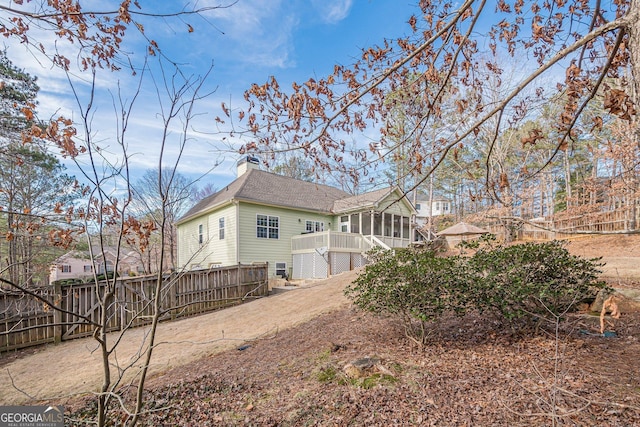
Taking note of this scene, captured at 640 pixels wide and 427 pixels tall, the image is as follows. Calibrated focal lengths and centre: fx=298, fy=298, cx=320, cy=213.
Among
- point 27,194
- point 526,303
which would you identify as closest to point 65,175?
point 27,194

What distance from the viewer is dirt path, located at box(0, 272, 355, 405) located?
491cm

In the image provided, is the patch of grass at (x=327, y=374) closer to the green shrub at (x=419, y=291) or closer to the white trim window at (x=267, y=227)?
the green shrub at (x=419, y=291)

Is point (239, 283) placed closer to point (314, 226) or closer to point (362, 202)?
point (314, 226)

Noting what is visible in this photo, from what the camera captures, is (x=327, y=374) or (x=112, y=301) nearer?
(x=327, y=374)

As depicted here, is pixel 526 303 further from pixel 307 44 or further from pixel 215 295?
pixel 215 295

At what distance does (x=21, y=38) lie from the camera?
288cm

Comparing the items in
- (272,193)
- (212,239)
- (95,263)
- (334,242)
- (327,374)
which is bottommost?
(327,374)

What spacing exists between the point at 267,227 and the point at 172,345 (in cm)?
855

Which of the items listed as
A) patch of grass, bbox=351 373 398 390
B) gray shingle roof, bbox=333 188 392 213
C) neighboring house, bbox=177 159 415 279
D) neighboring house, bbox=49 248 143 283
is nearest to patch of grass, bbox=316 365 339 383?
patch of grass, bbox=351 373 398 390

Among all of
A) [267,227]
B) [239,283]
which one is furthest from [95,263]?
[267,227]

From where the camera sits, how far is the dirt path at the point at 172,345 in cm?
491

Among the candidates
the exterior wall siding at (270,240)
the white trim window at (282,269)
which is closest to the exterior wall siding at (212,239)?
the exterior wall siding at (270,240)

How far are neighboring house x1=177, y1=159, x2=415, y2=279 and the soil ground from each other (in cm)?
766

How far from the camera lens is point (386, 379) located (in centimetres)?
314
